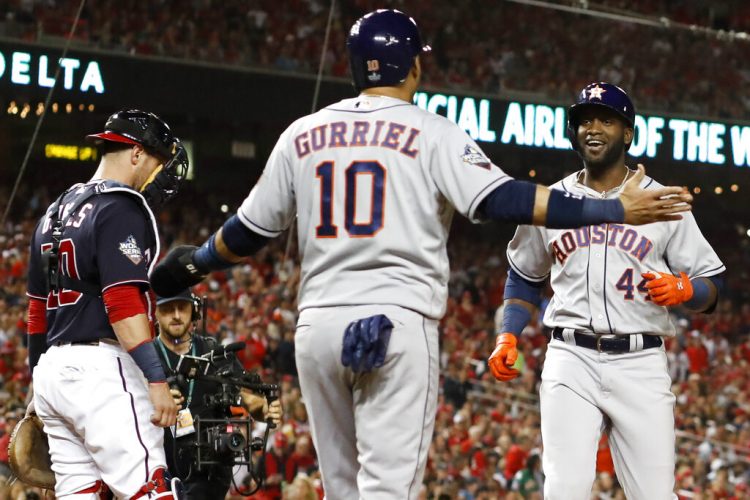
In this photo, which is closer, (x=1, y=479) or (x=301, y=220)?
(x=301, y=220)

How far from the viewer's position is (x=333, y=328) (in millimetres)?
3111

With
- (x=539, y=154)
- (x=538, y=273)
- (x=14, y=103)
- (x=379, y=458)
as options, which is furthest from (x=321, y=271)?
(x=539, y=154)

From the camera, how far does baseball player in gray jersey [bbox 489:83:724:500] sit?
4098 mm

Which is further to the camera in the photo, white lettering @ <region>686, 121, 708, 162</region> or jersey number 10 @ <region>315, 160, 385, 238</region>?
white lettering @ <region>686, 121, 708, 162</region>

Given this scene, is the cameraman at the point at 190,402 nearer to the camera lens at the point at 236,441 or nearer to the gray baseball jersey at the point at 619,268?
the camera lens at the point at 236,441

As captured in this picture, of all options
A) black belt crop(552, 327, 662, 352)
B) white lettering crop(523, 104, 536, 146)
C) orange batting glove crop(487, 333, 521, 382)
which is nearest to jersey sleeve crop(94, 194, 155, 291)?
orange batting glove crop(487, 333, 521, 382)

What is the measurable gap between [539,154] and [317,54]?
4.10 metres

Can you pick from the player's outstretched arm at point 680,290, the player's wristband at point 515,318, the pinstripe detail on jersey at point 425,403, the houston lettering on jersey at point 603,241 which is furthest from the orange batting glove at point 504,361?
the pinstripe detail on jersey at point 425,403

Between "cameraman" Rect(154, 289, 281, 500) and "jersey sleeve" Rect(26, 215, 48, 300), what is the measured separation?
0.98 metres

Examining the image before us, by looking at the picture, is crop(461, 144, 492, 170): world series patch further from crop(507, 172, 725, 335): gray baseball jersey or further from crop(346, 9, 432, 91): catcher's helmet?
crop(507, 172, 725, 335): gray baseball jersey

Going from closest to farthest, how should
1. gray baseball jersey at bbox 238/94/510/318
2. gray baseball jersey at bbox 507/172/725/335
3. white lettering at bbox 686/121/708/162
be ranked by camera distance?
gray baseball jersey at bbox 238/94/510/318
gray baseball jersey at bbox 507/172/725/335
white lettering at bbox 686/121/708/162

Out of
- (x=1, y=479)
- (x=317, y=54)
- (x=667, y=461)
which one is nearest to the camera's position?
(x=667, y=461)

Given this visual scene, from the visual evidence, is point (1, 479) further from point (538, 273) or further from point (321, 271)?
point (321, 271)

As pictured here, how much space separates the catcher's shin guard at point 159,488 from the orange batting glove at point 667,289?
1763 mm
